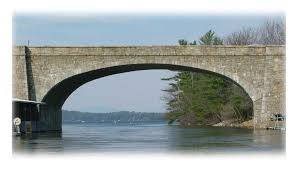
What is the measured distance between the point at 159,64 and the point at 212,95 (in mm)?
23674

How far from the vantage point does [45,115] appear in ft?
140

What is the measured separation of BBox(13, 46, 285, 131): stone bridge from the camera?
129ft

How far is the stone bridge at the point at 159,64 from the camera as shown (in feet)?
→ 129

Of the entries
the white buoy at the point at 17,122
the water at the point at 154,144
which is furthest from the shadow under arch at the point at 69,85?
the water at the point at 154,144

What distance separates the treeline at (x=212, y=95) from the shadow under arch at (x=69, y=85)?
8864mm

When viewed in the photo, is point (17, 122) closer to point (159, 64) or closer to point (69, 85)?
point (159, 64)

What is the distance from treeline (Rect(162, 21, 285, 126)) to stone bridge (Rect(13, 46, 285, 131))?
9736mm

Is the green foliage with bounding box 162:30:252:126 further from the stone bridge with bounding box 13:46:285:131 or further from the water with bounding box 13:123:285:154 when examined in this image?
the water with bounding box 13:123:285:154

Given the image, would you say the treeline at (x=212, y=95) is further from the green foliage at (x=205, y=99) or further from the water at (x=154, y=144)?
the water at (x=154, y=144)

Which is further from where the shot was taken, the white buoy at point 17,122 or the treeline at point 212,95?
the treeline at point 212,95

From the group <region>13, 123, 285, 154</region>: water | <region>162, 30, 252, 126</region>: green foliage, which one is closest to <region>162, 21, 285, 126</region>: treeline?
<region>162, 30, 252, 126</region>: green foliage

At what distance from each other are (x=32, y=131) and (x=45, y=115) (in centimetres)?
349

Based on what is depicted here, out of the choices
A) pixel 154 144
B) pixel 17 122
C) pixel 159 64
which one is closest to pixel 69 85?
pixel 159 64
